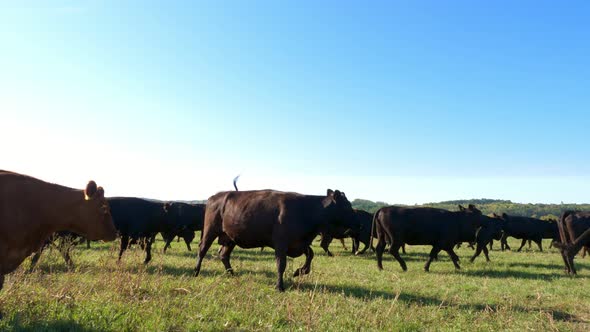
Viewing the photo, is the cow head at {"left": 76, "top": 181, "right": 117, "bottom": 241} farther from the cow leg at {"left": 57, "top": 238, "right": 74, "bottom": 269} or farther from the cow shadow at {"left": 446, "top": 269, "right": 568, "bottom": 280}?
the cow shadow at {"left": 446, "top": 269, "right": 568, "bottom": 280}

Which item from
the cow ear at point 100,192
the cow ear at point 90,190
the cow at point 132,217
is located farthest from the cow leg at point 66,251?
the cow at point 132,217

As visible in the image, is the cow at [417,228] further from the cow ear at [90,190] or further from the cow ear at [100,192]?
the cow ear at [90,190]

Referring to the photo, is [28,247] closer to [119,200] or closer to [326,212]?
[326,212]

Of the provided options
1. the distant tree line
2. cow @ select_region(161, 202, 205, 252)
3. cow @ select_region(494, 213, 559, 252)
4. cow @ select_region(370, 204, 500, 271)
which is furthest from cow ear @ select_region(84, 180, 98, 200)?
the distant tree line

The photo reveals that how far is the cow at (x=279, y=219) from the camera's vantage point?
29.9ft

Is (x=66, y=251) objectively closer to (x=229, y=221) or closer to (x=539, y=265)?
(x=229, y=221)

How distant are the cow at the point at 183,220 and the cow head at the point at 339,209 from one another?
1073cm

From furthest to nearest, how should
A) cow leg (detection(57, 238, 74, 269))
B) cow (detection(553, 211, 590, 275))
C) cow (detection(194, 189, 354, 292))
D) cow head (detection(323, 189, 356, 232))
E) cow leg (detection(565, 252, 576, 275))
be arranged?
cow (detection(553, 211, 590, 275)) < cow leg (detection(565, 252, 576, 275)) < cow head (detection(323, 189, 356, 232)) < cow (detection(194, 189, 354, 292)) < cow leg (detection(57, 238, 74, 269))

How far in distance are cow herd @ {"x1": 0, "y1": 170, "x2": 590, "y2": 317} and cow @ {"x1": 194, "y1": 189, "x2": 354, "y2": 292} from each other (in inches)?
0.9

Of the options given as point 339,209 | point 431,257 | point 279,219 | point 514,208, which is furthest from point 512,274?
point 514,208

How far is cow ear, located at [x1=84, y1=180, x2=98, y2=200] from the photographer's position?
18.8 feet

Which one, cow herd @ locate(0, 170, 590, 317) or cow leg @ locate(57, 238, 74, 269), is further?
cow leg @ locate(57, 238, 74, 269)

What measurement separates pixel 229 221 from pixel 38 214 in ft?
16.0

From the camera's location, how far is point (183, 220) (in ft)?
68.2
